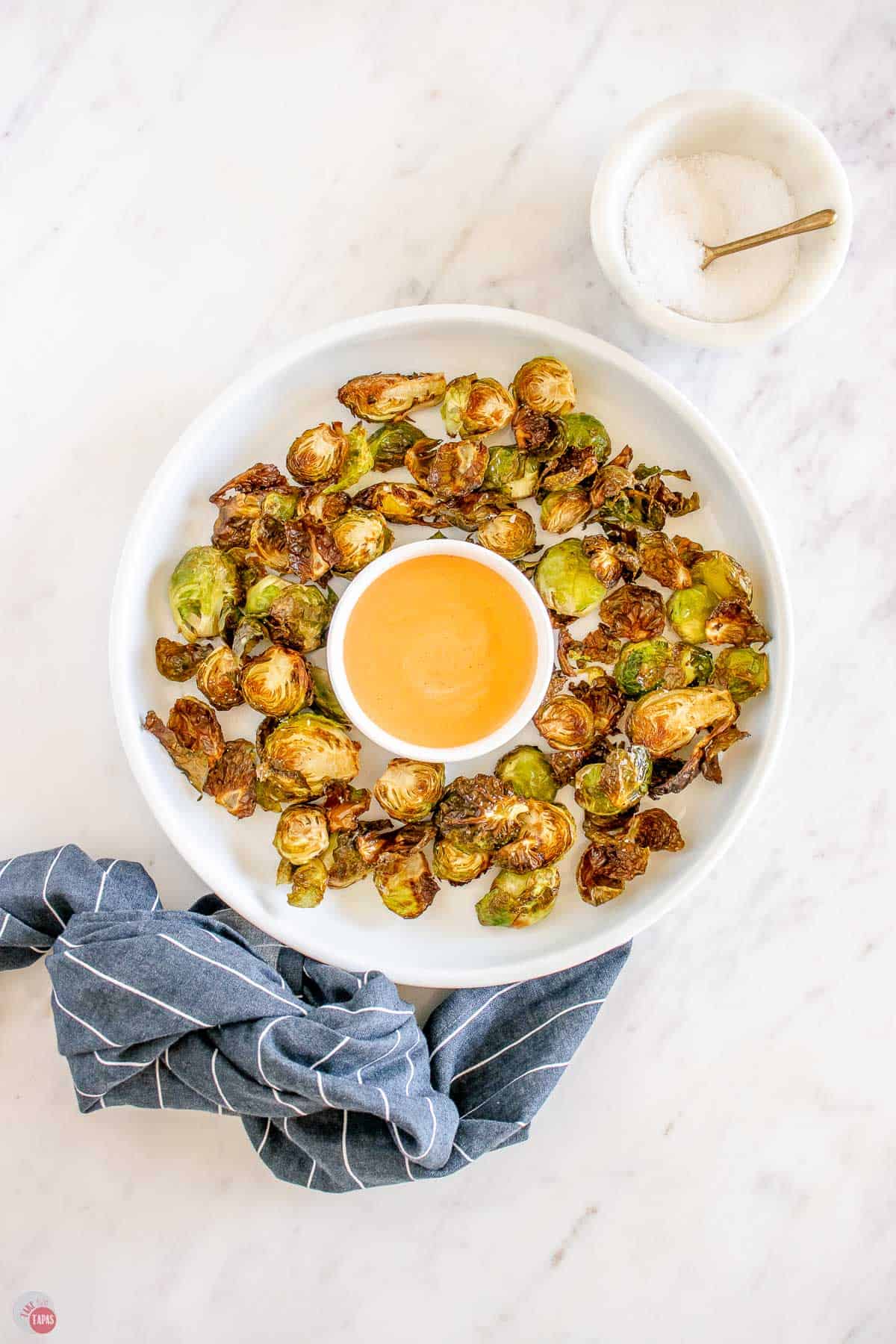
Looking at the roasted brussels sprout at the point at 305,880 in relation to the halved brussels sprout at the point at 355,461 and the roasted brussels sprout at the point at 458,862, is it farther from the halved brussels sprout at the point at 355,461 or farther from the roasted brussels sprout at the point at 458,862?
the halved brussels sprout at the point at 355,461

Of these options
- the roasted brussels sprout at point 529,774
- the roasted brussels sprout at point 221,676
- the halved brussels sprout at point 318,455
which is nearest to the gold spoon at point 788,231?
the halved brussels sprout at point 318,455

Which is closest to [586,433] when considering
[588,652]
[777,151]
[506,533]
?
[506,533]

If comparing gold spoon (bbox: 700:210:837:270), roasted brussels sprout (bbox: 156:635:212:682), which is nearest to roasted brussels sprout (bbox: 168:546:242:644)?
roasted brussels sprout (bbox: 156:635:212:682)

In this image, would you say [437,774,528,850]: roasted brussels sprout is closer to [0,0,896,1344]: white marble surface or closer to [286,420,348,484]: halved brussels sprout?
[0,0,896,1344]: white marble surface

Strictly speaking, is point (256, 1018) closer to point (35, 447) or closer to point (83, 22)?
point (35, 447)

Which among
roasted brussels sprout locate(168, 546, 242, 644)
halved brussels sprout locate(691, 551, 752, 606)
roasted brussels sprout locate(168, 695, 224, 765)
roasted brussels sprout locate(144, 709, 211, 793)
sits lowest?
roasted brussels sprout locate(144, 709, 211, 793)

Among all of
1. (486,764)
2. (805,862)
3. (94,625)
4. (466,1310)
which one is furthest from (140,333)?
(466,1310)
